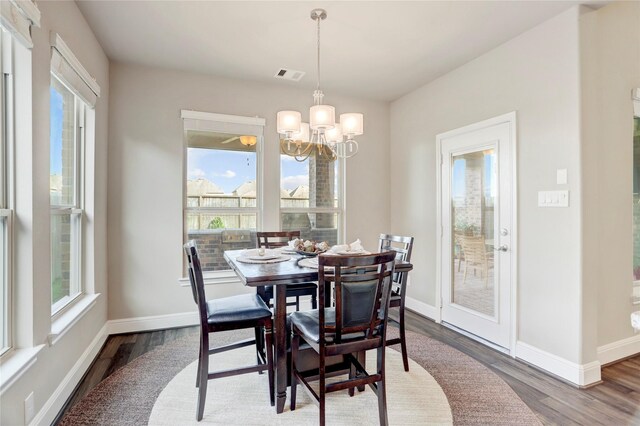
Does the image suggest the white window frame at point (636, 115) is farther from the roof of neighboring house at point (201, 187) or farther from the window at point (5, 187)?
the window at point (5, 187)

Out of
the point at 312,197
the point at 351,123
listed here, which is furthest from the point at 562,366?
the point at 312,197

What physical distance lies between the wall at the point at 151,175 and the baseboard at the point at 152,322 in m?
0.05

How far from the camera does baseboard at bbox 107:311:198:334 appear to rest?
10.9 feet

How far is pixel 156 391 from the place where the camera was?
89.0 inches

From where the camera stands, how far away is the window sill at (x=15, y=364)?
1499 mm

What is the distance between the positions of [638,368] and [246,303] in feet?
9.98

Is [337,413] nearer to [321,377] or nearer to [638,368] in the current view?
[321,377]

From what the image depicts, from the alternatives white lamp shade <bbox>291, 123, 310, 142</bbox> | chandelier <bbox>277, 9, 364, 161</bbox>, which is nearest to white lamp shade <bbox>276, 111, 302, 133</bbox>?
chandelier <bbox>277, 9, 364, 161</bbox>

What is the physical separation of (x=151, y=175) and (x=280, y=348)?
2.37 metres

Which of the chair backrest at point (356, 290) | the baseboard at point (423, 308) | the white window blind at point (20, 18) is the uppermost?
the white window blind at point (20, 18)

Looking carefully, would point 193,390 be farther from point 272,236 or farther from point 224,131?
point 224,131

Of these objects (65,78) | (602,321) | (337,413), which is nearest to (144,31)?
(65,78)

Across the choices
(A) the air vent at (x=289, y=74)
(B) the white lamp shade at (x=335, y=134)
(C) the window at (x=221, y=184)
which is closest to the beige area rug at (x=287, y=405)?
(C) the window at (x=221, y=184)

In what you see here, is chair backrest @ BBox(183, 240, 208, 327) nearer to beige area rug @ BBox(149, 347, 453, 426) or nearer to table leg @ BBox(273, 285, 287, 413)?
table leg @ BBox(273, 285, 287, 413)
